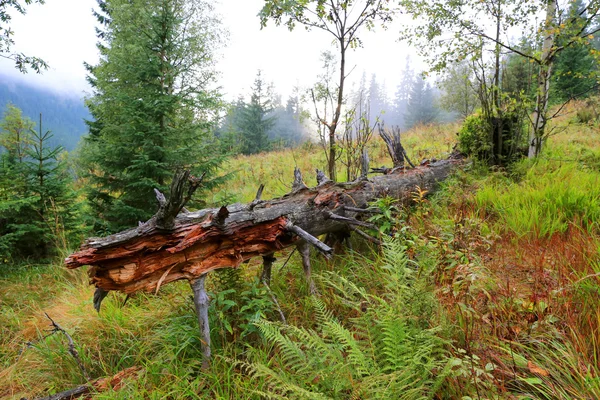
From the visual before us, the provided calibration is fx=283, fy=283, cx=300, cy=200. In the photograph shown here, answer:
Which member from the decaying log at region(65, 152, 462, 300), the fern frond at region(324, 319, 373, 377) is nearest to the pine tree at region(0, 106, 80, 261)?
the decaying log at region(65, 152, 462, 300)

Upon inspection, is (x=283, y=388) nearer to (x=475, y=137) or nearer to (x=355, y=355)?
(x=355, y=355)

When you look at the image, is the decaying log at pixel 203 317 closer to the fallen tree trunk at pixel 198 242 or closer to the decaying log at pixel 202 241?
the fallen tree trunk at pixel 198 242

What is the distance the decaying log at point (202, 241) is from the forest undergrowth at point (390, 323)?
0.37 metres

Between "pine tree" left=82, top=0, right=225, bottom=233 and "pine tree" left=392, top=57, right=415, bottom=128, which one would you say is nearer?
"pine tree" left=82, top=0, right=225, bottom=233

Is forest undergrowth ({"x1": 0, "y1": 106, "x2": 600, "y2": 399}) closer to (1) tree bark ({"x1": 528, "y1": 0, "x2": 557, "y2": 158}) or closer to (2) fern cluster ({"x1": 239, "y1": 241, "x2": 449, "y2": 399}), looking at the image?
(2) fern cluster ({"x1": 239, "y1": 241, "x2": 449, "y2": 399})

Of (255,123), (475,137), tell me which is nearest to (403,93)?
(255,123)

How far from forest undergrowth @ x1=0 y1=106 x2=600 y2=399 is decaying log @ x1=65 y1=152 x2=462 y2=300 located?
37 centimetres

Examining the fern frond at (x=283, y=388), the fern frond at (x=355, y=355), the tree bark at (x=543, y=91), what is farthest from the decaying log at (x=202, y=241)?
the tree bark at (x=543, y=91)

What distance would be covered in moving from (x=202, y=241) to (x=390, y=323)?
138cm

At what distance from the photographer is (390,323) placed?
1.60 metres

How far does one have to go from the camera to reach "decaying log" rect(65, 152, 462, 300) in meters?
1.83

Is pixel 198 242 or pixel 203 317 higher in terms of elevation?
pixel 198 242

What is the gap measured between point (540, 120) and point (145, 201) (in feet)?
25.0

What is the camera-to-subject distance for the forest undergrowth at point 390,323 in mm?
1460
